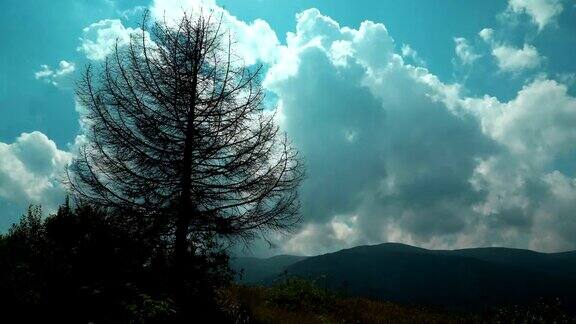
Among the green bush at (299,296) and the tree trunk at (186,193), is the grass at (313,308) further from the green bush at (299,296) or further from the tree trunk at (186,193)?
the tree trunk at (186,193)

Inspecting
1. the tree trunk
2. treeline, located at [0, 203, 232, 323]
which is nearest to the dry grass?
treeline, located at [0, 203, 232, 323]

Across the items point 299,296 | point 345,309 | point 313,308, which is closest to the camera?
point 313,308

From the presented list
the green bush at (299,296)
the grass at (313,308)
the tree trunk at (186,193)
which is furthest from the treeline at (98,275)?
the green bush at (299,296)

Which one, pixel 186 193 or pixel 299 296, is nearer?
pixel 186 193

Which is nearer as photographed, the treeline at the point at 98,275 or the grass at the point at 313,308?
the treeline at the point at 98,275

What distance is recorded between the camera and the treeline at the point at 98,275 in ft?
22.0

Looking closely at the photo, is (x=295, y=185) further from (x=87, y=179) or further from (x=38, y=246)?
(x=38, y=246)

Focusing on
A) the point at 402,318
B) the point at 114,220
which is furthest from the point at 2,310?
the point at 402,318

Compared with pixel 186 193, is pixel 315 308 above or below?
below

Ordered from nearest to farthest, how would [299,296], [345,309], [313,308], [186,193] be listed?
[186,193], [313,308], [345,309], [299,296]

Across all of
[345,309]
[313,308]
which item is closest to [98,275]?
[313,308]

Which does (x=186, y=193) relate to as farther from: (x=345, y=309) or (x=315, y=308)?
(x=345, y=309)

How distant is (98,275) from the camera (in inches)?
296

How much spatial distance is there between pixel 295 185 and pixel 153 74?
181 inches
